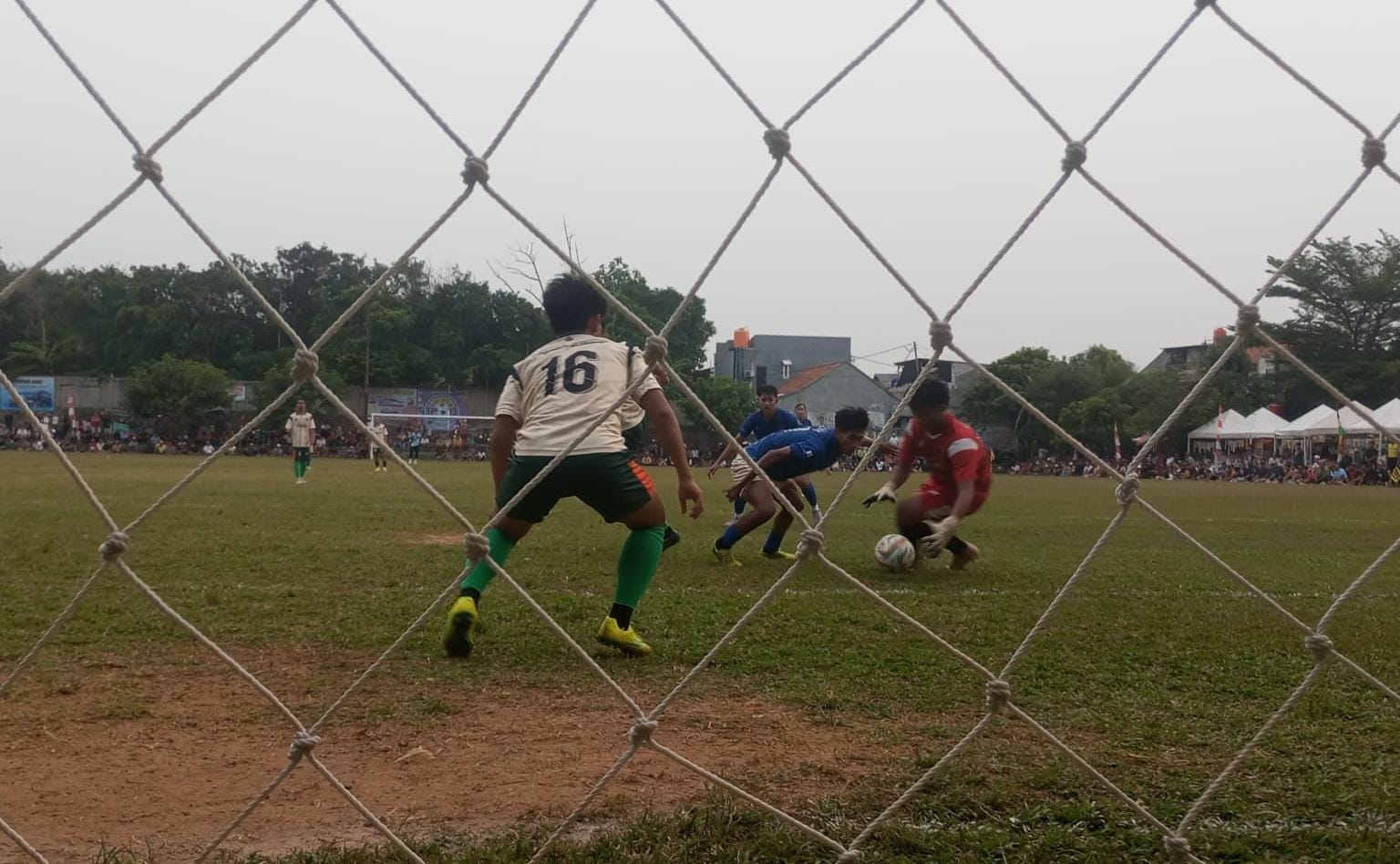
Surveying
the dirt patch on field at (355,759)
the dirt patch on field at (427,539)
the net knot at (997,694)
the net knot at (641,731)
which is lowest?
the dirt patch on field at (427,539)

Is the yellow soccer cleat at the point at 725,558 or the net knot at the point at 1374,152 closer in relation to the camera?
the net knot at the point at 1374,152

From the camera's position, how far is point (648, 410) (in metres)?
3.41

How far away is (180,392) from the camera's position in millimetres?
24047

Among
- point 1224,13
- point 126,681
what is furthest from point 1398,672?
point 126,681

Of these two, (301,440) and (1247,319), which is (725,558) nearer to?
(1247,319)

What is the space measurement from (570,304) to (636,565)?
0.96m

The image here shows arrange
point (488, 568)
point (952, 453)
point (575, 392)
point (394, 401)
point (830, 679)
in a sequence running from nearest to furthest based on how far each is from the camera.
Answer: point (830, 679)
point (575, 392)
point (488, 568)
point (952, 453)
point (394, 401)

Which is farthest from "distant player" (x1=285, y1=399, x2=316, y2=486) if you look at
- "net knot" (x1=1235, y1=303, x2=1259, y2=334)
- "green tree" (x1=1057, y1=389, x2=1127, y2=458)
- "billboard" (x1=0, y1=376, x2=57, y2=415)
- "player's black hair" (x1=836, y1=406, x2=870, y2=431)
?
"green tree" (x1=1057, y1=389, x2=1127, y2=458)

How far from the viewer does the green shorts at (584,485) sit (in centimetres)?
336

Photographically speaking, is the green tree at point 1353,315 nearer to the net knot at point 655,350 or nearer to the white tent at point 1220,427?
the net knot at point 655,350

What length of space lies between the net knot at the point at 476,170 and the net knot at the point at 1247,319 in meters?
1.72

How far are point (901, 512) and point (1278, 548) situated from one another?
412cm

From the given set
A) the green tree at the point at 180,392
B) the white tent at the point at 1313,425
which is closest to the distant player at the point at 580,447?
the green tree at the point at 180,392

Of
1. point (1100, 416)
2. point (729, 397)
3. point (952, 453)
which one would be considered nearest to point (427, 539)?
point (729, 397)
